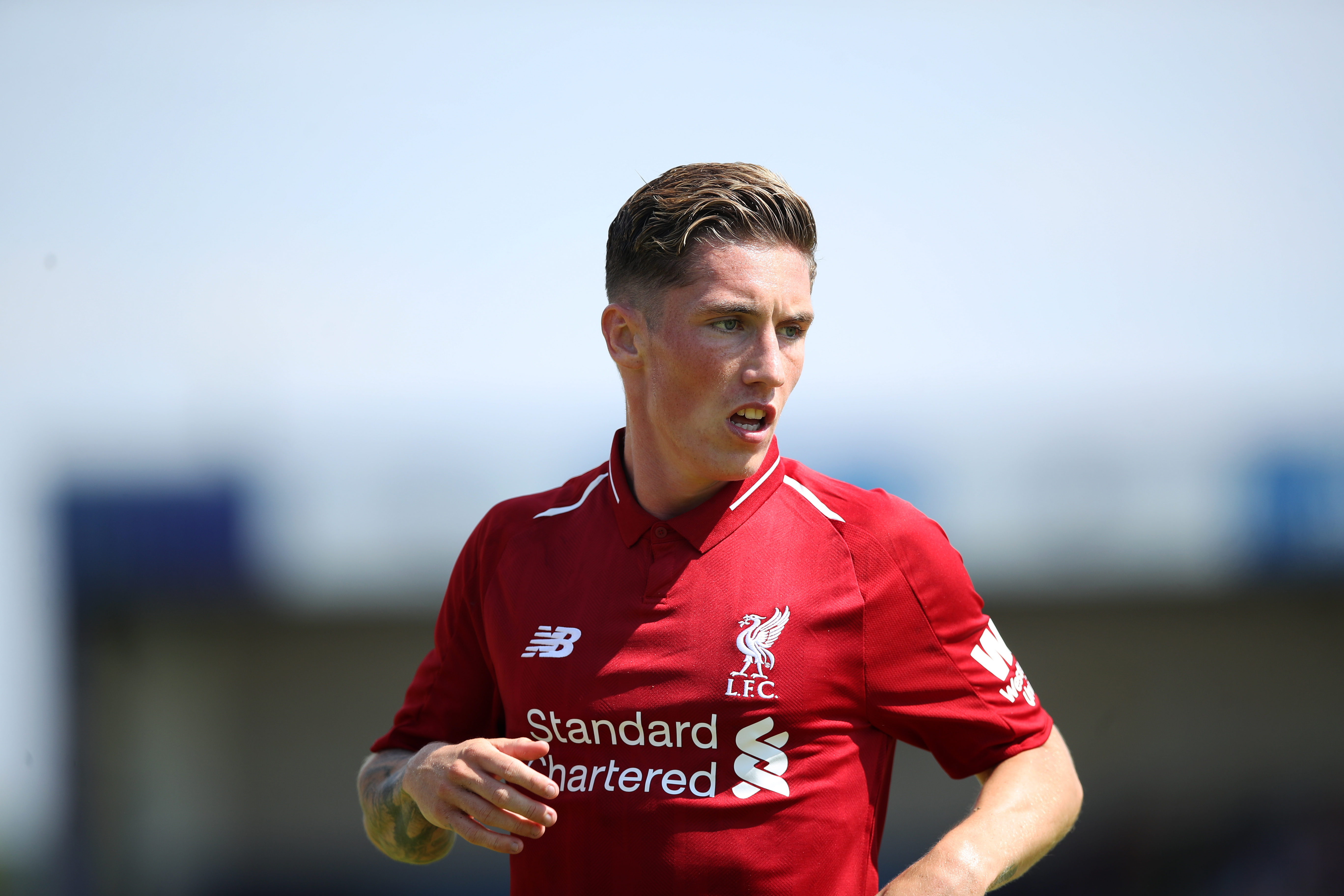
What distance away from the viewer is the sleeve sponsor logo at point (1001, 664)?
7.93 feet

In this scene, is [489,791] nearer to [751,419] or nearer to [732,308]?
[751,419]

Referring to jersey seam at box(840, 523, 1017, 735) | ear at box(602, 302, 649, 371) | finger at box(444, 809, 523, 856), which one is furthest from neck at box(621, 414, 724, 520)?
finger at box(444, 809, 523, 856)

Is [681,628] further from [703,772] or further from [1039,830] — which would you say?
[1039,830]

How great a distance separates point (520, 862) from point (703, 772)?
0.53m

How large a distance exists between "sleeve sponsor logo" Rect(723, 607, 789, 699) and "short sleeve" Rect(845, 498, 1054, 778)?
0.65ft

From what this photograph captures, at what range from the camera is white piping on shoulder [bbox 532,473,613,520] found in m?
2.76

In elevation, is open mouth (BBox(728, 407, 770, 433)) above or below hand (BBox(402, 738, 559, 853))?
above

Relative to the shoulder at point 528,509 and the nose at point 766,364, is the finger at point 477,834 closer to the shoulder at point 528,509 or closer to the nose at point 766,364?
the shoulder at point 528,509

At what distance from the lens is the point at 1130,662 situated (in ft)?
45.7

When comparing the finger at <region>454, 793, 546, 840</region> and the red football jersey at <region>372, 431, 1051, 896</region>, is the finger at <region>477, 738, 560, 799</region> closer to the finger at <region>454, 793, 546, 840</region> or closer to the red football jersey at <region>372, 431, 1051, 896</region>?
the finger at <region>454, 793, 546, 840</region>

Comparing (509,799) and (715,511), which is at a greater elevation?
(715,511)

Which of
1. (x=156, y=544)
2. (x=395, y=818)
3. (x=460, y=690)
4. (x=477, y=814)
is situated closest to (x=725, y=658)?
(x=477, y=814)

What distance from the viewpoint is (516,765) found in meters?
2.10

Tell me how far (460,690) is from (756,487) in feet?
3.08
